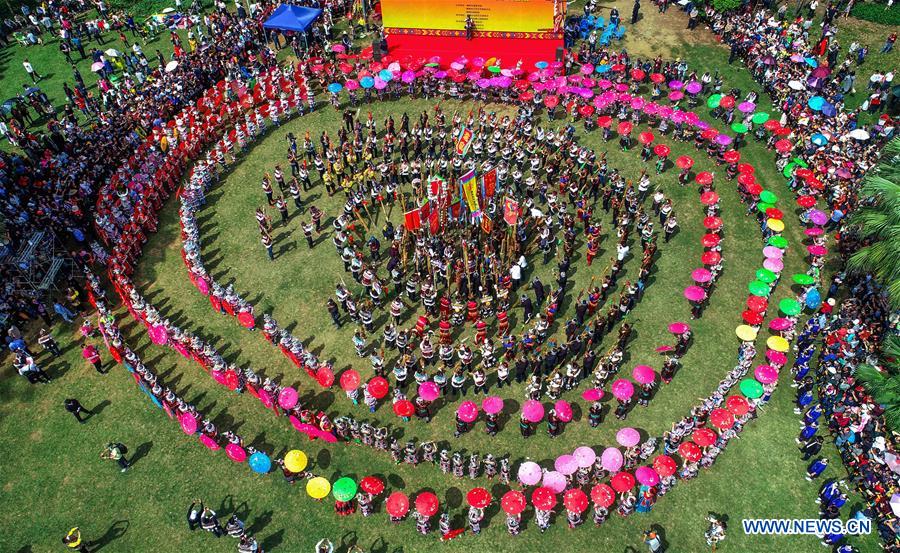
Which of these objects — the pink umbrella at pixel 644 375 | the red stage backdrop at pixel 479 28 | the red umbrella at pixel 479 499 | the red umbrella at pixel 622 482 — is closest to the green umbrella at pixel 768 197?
the pink umbrella at pixel 644 375

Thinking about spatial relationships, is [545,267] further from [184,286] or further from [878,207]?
[184,286]

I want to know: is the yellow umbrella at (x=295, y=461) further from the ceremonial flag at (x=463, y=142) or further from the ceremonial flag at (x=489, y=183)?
the ceremonial flag at (x=463, y=142)

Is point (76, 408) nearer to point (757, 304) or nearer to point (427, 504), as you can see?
point (427, 504)

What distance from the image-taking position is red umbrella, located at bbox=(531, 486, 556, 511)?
69.1 ft

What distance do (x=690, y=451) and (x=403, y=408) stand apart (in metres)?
10.7

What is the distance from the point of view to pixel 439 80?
145 feet

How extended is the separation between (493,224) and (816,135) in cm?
1937

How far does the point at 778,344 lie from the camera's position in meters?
25.8

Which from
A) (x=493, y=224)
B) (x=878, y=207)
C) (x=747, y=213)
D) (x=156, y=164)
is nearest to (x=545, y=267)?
(x=493, y=224)

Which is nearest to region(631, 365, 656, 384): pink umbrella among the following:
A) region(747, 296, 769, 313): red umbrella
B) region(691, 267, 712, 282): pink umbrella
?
region(691, 267, 712, 282): pink umbrella

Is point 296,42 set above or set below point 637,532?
above

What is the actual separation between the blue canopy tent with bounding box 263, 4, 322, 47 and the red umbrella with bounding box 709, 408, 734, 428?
4020 cm

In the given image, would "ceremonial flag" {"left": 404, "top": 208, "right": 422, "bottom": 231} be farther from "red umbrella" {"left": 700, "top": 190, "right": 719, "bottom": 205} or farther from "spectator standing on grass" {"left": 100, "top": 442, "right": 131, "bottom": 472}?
"spectator standing on grass" {"left": 100, "top": 442, "right": 131, "bottom": 472}

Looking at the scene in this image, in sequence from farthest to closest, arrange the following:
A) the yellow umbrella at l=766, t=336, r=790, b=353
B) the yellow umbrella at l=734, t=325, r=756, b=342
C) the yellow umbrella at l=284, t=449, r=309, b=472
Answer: the yellow umbrella at l=734, t=325, r=756, b=342, the yellow umbrella at l=766, t=336, r=790, b=353, the yellow umbrella at l=284, t=449, r=309, b=472
